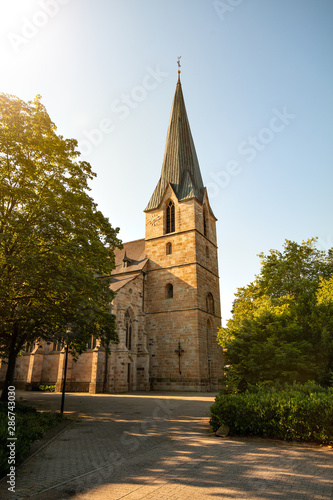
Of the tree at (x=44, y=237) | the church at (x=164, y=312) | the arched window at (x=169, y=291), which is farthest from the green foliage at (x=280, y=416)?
the arched window at (x=169, y=291)

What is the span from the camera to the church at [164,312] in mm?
25234

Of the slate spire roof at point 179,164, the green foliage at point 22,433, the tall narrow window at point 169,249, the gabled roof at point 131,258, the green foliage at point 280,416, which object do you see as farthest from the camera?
the slate spire roof at point 179,164

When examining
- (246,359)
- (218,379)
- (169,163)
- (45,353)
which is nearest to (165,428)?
(246,359)

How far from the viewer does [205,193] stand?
3353 cm

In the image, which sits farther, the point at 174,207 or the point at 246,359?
the point at 174,207

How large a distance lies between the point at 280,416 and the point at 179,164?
29.2m

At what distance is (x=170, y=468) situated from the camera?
5.86m

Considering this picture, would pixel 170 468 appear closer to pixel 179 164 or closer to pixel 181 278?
pixel 181 278

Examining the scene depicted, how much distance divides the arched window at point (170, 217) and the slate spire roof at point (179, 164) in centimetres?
115

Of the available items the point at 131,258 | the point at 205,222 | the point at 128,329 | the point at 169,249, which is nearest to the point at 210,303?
the point at 169,249

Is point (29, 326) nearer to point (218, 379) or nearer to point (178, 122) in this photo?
point (218, 379)

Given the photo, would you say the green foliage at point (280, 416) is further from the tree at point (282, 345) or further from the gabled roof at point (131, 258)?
the gabled roof at point (131, 258)

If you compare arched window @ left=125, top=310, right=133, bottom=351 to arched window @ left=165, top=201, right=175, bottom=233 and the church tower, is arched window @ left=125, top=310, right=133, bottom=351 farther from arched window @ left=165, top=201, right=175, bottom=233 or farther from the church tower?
arched window @ left=165, top=201, right=175, bottom=233

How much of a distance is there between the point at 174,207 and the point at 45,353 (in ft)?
59.9
